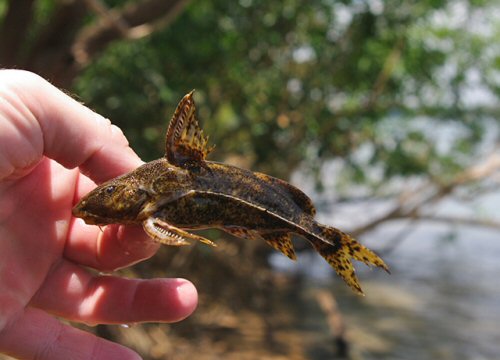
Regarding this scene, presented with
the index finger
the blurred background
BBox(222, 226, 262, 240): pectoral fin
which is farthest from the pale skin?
the blurred background

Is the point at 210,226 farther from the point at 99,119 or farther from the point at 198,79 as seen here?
the point at 198,79

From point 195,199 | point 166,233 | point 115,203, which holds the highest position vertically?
point 195,199

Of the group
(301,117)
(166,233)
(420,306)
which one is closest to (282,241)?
(166,233)

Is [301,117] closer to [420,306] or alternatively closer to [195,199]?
[420,306]

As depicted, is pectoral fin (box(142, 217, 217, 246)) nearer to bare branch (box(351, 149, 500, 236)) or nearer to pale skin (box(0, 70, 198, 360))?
pale skin (box(0, 70, 198, 360))

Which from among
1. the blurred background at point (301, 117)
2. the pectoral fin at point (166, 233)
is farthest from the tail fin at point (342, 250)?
the blurred background at point (301, 117)
